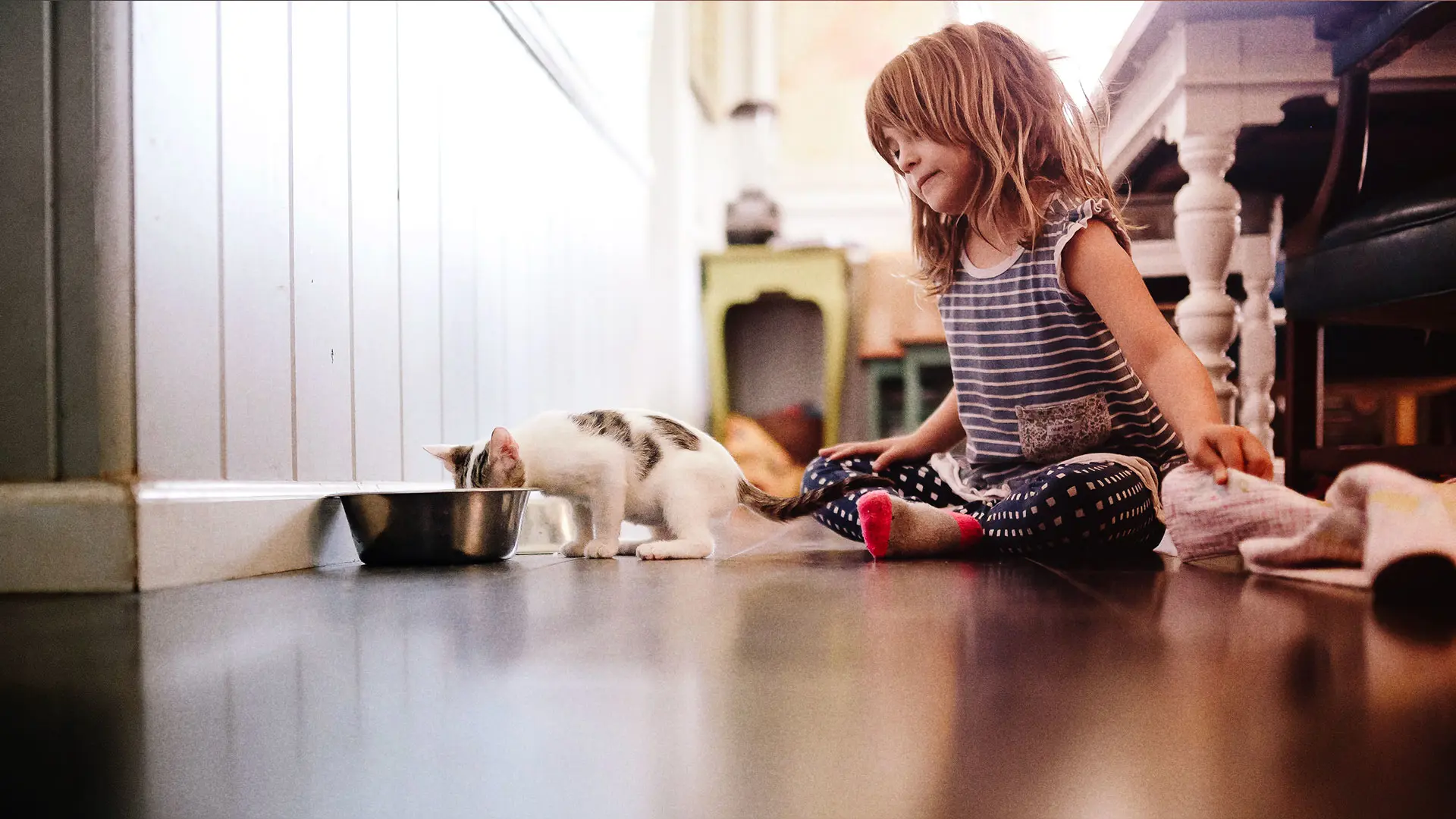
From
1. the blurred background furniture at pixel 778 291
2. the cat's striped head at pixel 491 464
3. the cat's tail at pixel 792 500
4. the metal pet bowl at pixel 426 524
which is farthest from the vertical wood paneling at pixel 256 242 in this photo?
the blurred background furniture at pixel 778 291

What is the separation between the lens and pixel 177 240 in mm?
1115

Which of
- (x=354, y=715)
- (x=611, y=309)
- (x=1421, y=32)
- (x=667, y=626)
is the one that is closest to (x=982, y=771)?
(x=354, y=715)

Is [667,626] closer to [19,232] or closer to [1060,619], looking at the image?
[1060,619]

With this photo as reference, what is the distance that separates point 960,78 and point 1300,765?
111 centimetres

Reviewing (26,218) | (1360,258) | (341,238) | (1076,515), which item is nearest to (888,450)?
(1076,515)

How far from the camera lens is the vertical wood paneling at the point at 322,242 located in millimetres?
1352

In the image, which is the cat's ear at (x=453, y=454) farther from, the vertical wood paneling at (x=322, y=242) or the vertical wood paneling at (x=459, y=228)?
the vertical wood paneling at (x=459, y=228)

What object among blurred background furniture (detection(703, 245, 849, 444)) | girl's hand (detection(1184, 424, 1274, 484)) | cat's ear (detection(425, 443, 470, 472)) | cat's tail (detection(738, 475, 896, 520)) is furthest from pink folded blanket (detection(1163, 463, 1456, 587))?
blurred background furniture (detection(703, 245, 849, 444))

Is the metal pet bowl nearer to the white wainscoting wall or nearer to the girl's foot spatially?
the white wainscoting wall

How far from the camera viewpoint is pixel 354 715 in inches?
20.0

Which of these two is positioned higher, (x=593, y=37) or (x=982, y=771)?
(x=593, y=37)

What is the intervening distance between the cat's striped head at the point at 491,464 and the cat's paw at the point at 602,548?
4.7 inches

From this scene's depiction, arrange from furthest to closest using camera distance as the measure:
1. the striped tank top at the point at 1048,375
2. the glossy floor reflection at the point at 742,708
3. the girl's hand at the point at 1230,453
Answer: the striped tank top at the point at 1048,375 → the girl's hand at the point at 1230,453 → the glossy floor reflection at the point at 742,708

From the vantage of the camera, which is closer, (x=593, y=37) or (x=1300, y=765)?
(x=1300, y=765)
